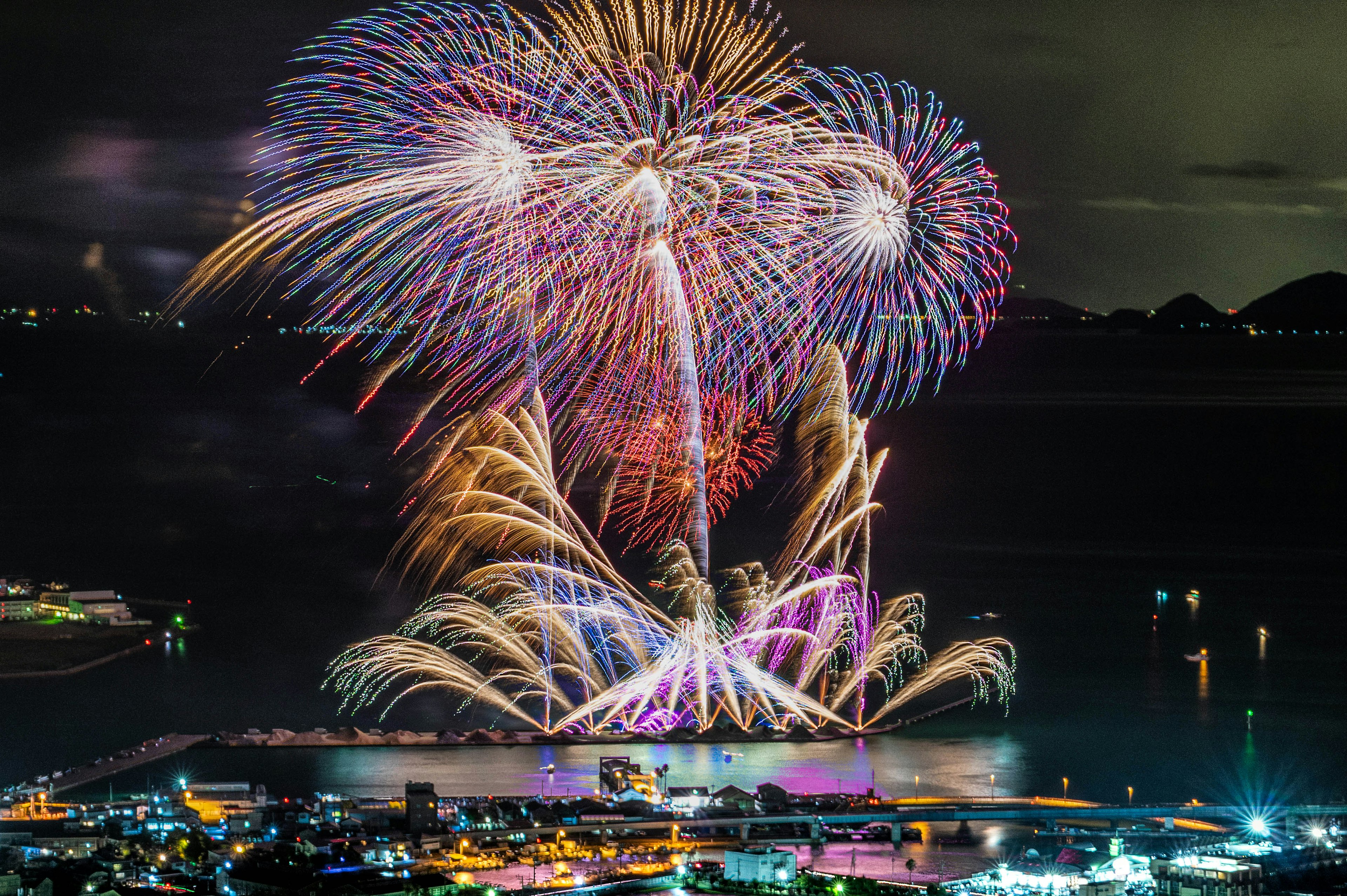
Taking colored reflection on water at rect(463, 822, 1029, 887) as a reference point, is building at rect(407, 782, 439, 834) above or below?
above

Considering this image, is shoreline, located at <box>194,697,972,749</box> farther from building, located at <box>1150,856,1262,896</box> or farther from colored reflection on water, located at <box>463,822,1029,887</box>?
building, located at <box>1150,856,1262,896</box>

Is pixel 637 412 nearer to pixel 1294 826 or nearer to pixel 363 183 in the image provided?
pixel 363 183

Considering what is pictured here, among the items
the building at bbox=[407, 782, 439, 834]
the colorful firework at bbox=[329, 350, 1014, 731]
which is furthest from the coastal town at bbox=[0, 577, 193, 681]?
the building at bbox=[407, 782, 439, 834]

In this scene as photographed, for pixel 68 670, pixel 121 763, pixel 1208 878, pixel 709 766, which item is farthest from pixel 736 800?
pixel 68 670

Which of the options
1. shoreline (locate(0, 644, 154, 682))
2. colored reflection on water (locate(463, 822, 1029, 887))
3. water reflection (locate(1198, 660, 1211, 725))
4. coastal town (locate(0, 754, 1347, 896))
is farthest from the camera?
shoreline (locate(0, 644, 154, 682))

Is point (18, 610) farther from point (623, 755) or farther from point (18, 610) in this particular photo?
point (623, 755)

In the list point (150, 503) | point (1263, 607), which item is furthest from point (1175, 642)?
point (150, 503)

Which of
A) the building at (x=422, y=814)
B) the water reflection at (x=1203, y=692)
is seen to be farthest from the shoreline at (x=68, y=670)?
the water reflection at (x=1203, y=692)

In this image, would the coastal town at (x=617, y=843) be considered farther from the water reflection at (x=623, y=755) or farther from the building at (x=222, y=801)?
the water reflection at (x=623, y=755)
